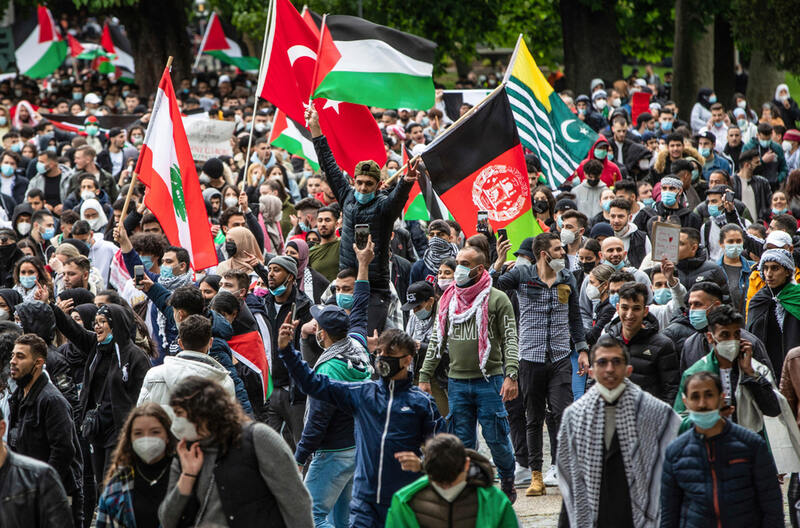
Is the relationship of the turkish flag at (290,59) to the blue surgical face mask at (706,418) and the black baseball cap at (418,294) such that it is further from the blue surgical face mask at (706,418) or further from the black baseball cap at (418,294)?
the blue surgical face mask at (706,418)

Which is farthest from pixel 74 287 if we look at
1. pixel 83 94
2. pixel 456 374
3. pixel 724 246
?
pixel 83 94

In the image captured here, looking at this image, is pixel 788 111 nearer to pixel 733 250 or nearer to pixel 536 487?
pixel 733 250

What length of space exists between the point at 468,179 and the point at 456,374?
6.29ft

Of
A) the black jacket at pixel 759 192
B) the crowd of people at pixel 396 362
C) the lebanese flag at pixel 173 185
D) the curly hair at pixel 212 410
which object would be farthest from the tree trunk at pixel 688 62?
the curly hair at pixel 212 410

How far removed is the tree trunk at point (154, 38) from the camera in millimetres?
32125

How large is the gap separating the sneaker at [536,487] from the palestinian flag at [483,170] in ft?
6.68

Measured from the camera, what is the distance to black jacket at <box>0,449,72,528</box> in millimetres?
5883

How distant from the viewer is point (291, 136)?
14.0m

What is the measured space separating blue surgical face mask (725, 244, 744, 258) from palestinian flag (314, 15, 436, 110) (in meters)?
2.92

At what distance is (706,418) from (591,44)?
24.2m

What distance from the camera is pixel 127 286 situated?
10.9 metres

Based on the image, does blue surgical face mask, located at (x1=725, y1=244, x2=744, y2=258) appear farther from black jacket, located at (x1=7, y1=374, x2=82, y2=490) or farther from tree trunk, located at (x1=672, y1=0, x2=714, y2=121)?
tree trunk, located at (x1=672, y1=0, x2=714, y2=121)

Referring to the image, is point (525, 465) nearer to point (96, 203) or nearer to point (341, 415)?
point (341, 415)

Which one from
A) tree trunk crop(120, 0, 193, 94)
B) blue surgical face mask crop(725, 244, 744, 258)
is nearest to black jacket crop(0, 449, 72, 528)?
blue surgical face mask crop(725, 244, 744, 258)
